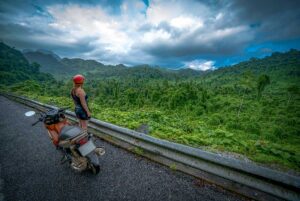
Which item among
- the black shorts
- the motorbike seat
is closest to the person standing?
the black shorts

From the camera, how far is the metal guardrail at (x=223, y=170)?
200cm

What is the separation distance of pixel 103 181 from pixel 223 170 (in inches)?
83.0

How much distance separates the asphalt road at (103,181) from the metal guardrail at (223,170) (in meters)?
0.14

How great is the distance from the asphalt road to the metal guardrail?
5.6 inches

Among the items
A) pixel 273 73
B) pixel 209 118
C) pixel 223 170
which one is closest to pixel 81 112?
pixel 223 170

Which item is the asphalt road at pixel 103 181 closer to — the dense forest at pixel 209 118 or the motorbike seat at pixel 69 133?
the motorbike seat at pixel 69 133

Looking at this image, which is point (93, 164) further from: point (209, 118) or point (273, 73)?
point (273, 73)

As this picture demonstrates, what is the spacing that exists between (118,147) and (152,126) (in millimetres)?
1370

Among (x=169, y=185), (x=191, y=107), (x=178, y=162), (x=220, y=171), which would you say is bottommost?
(x=191, y=107)

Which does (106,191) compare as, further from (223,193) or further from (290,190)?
(290,190)

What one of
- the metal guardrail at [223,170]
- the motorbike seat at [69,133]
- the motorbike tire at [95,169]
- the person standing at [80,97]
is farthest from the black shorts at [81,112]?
the motorbike tire at [95,169]

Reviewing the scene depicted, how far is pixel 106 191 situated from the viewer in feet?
8.25

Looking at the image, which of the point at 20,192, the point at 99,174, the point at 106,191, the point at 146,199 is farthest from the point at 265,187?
the point at 20,192

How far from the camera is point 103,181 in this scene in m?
2.75
